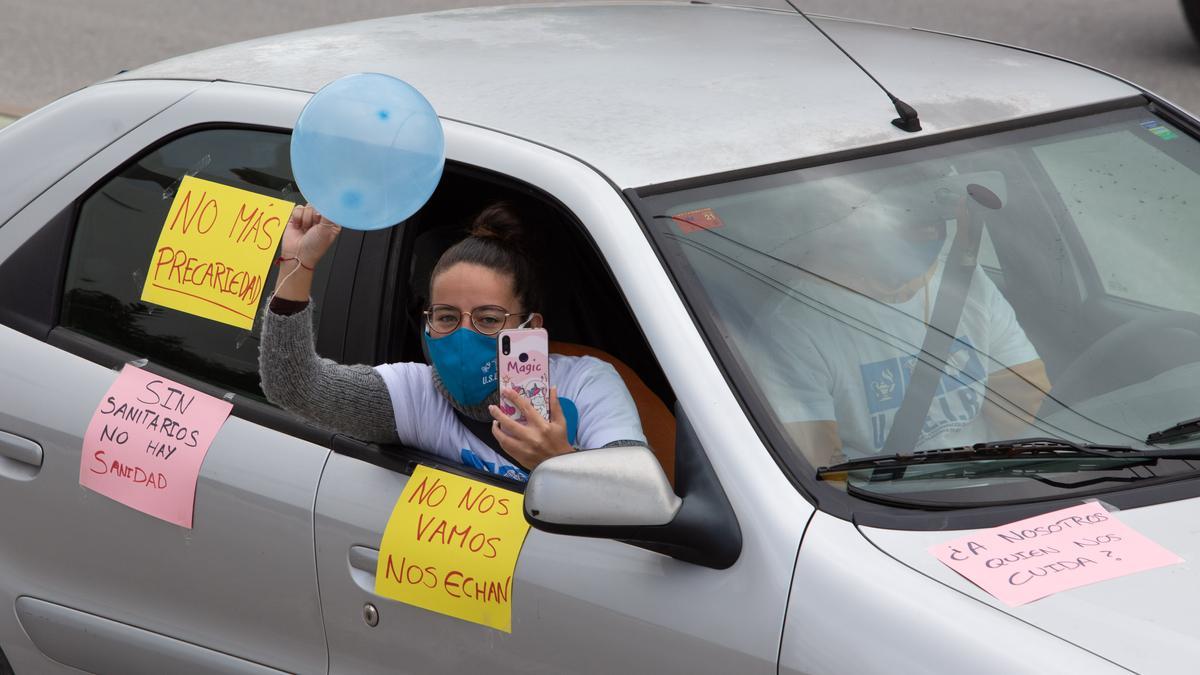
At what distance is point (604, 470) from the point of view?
226cm

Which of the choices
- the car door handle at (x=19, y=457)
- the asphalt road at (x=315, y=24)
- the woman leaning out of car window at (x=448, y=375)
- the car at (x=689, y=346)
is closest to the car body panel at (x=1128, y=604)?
the car at (x=689, y=346)

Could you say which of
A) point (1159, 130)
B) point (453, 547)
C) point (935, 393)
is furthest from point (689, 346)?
point (1159, 130)

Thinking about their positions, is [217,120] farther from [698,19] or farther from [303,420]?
[698,19]

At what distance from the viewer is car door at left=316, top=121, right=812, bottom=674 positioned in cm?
227

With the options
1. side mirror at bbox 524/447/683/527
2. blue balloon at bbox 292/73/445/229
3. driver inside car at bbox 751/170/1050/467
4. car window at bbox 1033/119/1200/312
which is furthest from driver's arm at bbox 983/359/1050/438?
blue balloon at bbox 292/73/445/229

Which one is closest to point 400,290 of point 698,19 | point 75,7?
point 698,19

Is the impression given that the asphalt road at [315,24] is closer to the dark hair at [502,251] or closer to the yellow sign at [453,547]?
the dark hair at [502,251]

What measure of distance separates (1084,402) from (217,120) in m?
1.69

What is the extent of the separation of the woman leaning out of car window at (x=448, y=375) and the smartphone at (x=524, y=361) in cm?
5

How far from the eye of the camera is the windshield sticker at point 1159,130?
319 centimetres

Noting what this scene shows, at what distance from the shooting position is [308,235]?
2734 mm

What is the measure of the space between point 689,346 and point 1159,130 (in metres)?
1.32

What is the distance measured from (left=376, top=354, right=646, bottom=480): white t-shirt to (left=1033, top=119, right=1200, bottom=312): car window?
3.01 feet

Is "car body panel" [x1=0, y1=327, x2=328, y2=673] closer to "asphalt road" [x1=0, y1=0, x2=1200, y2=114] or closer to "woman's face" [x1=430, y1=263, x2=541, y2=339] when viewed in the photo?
"woman's face" [x1=430, y1=263, x2=541, y2=339]
